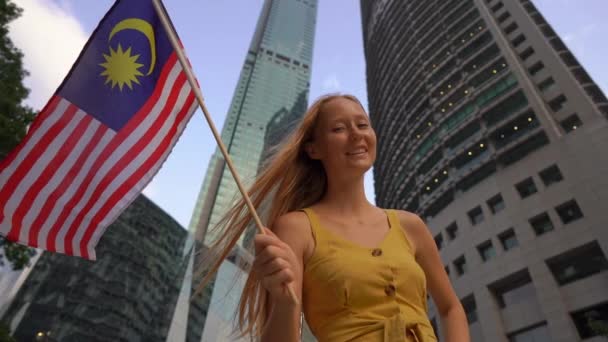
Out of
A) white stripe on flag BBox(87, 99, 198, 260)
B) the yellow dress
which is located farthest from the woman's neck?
white stripe on flag BBox(87, 99, 198, 260)

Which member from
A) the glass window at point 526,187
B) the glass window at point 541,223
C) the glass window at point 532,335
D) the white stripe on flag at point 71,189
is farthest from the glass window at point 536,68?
the white stripe on flag at point 71,189

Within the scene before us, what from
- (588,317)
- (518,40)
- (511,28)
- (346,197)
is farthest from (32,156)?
(511,28)

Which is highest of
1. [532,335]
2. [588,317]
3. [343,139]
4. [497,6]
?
[497,6]

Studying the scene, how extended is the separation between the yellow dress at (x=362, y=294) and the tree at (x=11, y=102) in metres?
11.6

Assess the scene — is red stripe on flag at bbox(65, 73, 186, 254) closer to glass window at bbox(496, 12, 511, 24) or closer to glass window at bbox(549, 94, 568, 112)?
glass window at bbox(549, 94, 568, 112)

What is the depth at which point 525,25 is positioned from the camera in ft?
119

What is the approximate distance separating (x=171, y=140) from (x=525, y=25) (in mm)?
41286

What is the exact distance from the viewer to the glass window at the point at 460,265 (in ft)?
90.8

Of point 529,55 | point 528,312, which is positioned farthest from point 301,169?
point 529,55

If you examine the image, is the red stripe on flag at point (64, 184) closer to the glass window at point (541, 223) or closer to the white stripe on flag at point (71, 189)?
the white stripe on flag at point (71, 189)

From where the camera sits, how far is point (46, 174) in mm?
2930

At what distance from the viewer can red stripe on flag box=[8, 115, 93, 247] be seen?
9.28ft

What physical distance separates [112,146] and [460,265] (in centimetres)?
2902

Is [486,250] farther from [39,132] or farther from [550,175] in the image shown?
[39,132]
